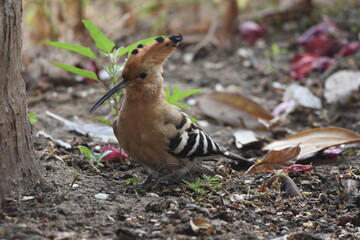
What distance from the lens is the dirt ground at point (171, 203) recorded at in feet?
9.27

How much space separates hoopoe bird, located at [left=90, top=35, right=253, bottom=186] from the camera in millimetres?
3484

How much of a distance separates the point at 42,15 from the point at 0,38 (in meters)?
4.24

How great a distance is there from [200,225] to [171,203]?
34 centimetres

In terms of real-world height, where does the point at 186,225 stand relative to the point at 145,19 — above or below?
below

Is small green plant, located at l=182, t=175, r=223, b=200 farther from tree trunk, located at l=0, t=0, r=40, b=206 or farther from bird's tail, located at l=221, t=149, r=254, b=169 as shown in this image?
tree trunk, located at l=0, t=0, r=40, b=206

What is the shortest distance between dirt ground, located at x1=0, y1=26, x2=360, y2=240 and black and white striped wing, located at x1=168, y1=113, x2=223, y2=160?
209 millimetres

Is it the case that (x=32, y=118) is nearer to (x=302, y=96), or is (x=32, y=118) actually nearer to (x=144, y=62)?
(x=144, y=62)

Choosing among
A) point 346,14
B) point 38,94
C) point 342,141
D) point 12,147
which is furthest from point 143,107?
point 346,14

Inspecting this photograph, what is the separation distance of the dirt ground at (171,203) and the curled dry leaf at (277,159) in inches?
5.6

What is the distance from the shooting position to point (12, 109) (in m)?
2.89

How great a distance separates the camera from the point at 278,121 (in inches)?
202

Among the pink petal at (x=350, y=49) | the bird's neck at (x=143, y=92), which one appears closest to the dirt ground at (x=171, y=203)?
the bird's neck at (x=143, y=92)

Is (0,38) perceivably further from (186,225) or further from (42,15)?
(42,15)

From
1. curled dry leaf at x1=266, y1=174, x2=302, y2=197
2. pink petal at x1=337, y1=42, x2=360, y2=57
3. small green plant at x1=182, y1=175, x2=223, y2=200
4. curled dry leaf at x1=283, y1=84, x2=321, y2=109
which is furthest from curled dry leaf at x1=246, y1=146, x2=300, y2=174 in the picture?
pink petal at x1=337, y1=42, x2=360, y2=57
